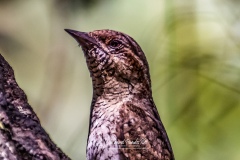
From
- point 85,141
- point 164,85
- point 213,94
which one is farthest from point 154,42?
point 85,141

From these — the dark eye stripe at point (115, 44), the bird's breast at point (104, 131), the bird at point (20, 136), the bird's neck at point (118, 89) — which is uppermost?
the dark eye stripe at point (115, 44)

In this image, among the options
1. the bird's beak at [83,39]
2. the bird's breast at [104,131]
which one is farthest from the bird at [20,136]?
the bird's beak at [83,39]

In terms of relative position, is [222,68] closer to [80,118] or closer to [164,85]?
[164,85]

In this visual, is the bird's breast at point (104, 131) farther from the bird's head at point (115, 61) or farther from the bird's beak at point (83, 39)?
the bird's beak at point (83, 39)

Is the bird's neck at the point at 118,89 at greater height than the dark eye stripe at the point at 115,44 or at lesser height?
lesser

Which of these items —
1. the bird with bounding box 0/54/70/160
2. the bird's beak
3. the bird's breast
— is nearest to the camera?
the bird with bounding box 0/54/70/160

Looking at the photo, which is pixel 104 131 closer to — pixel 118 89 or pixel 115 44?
pixel 118 89

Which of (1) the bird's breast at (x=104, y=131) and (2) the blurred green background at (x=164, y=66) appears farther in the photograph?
(2) the blurred green background at (x=164, y=66)

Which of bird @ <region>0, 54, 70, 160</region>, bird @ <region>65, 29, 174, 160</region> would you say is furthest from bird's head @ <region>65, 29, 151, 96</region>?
bird @ <region>0, 54, 70, 160</region>

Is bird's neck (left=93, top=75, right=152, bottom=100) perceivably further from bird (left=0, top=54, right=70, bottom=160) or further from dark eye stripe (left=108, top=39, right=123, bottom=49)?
bird (left=0, top=54, right=70, bottom=160)
